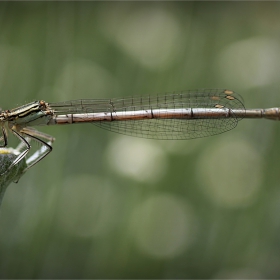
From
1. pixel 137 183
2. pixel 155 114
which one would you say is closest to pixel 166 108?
pixel 155 114

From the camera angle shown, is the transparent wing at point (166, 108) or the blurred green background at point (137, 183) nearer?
the transparent wing at point (166, 108)

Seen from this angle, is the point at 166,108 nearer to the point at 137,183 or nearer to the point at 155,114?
the point at 155,114

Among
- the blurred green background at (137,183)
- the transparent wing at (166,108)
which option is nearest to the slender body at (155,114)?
the transparent wing at (166,108)

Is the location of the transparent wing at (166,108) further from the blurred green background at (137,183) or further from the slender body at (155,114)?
the blurred green background at (137,183)

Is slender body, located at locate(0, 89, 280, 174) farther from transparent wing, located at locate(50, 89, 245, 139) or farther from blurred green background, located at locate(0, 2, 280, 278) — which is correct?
blurred green background, located at locate(0, 2, 280, 278)

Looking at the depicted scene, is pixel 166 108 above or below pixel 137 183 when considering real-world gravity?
above

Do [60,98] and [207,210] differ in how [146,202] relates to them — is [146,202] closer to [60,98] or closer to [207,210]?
[207,210]
